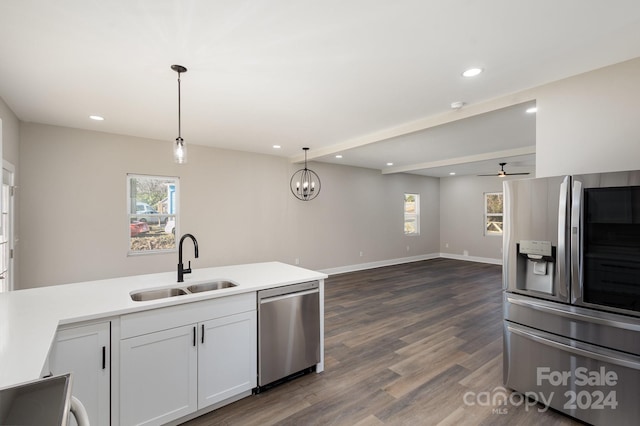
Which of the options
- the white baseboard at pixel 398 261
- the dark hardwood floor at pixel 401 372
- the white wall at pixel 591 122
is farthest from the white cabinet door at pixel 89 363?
the white baseboard at pixel 398 261

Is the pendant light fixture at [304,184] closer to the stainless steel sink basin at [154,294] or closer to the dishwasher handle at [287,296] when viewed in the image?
the dishwasher handle at [287,296]

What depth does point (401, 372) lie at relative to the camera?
273cm

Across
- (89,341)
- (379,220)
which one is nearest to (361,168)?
(379,220)

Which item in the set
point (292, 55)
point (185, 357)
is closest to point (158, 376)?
point (185, 357)

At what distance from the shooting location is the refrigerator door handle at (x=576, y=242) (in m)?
2.01

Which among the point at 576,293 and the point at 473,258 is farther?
the point at 473,258

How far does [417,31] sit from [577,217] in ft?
5.55

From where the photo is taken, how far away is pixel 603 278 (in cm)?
195

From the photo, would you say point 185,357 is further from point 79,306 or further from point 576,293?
point 576,293

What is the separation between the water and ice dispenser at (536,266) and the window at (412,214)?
6.26 metres

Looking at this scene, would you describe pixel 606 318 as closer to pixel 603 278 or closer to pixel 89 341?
pixel 603 278

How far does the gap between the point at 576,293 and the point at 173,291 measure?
3070 millimetres

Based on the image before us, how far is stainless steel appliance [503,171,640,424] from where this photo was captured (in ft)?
6.11

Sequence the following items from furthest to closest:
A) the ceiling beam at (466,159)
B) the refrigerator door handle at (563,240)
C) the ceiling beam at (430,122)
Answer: the ceiling beam at (466,159) < the ceiling beam at (430,122) < the refrigerator door handle at (563,240)
